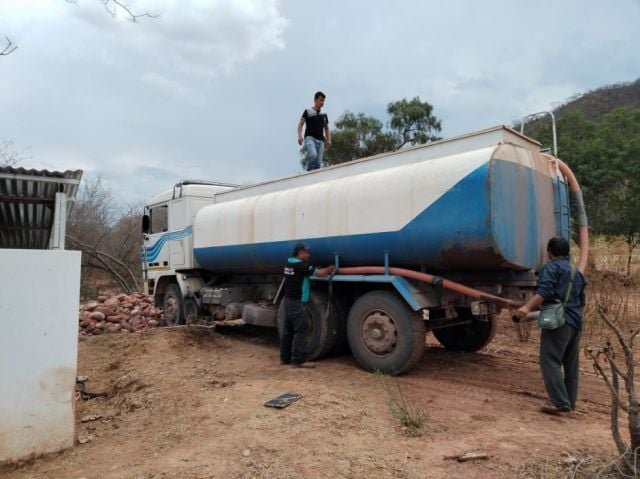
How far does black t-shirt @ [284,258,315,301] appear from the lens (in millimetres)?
6746

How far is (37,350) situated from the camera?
429 cm

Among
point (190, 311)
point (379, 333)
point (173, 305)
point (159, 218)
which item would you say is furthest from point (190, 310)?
point (379, 333)

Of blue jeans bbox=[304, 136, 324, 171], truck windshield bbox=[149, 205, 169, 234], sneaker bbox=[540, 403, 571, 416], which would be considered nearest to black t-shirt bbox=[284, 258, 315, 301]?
blue jeans bbox=[304, 136, 324, 171]

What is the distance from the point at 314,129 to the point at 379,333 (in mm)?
4230

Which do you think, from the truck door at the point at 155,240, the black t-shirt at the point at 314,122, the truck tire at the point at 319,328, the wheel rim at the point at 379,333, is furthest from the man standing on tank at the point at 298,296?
the truck door at the point at 155,240

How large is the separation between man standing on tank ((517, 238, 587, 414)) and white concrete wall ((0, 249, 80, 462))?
426cm

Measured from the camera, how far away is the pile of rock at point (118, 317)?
1212 cm

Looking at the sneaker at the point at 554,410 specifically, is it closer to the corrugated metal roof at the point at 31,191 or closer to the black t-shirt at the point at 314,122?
the corrugated metal roof at the point at 31,191

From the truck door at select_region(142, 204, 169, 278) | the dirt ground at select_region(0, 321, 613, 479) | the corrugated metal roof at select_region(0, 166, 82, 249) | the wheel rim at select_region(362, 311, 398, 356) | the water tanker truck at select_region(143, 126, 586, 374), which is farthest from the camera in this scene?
the truck door at select_region(142, 204, 169, 278)

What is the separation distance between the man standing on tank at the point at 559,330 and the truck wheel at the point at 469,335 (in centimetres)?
204

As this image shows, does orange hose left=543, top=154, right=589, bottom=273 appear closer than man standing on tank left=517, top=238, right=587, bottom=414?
No

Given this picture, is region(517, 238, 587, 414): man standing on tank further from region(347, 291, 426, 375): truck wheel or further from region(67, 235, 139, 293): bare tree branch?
region(67, 235, 139, 293): bare tree branch

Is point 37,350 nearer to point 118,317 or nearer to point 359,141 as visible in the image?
point 118,317

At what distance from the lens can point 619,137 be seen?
18594 millimetres
